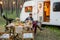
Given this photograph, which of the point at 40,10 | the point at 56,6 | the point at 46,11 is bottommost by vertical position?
the point at 46,11

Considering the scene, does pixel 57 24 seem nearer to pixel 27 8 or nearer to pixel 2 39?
pixel 27 8

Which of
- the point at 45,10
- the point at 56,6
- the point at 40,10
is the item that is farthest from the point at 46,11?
the point at 56,6

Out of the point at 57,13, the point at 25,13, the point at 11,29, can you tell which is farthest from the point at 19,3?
the point at 11,29

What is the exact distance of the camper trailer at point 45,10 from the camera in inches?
606

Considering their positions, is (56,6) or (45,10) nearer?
(56,6)

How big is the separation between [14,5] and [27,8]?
20.9 metres

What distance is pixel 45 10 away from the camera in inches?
672

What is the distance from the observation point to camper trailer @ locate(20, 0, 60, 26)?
606 inches

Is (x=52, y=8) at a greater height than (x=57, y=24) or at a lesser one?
greater

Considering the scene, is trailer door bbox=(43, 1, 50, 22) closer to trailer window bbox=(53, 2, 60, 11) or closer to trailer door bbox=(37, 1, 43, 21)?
trailer door bbox=(37, 1, 43, 21)

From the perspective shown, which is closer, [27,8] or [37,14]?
[37,14]

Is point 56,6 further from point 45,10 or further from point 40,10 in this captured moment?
point 45,10

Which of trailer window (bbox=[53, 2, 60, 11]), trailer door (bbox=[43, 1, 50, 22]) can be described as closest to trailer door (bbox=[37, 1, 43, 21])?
trailer door (bbox=[43, 1, 50, 22])

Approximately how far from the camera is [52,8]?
51.4 feet
